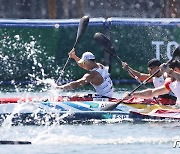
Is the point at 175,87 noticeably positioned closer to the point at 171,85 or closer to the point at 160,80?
the point at 171,85

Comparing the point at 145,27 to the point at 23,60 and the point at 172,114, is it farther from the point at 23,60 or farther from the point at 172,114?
the point at 172,114

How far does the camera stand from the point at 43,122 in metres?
17.2

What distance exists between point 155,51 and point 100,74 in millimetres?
6668

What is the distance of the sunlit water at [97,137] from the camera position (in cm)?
1411

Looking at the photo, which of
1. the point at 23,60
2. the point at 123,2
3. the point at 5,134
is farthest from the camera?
the point at 123,2

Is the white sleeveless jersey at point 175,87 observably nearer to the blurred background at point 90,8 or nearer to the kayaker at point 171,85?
the kayaker at point 171,85

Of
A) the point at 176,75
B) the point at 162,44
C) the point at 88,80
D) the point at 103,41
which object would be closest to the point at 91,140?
the point at 176,75

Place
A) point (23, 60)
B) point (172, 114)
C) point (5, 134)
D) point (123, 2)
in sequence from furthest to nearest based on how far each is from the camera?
point (123, 2) < point (23, 60) < point (172, 114) < point (5, 134)

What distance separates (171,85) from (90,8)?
14.7m

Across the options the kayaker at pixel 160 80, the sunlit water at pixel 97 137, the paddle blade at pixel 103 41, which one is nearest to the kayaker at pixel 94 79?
the kayaker at pixel 160 80

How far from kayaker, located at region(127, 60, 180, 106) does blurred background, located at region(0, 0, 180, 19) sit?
13289 millimetres

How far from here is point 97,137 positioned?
15.5 m

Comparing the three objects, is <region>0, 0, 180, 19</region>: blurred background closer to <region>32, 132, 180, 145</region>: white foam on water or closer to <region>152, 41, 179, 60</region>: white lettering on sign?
<region>152, 41, 179, 60</region>: white lettering on sign

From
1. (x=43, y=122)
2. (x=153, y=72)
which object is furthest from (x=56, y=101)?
(x=153, y=72)
